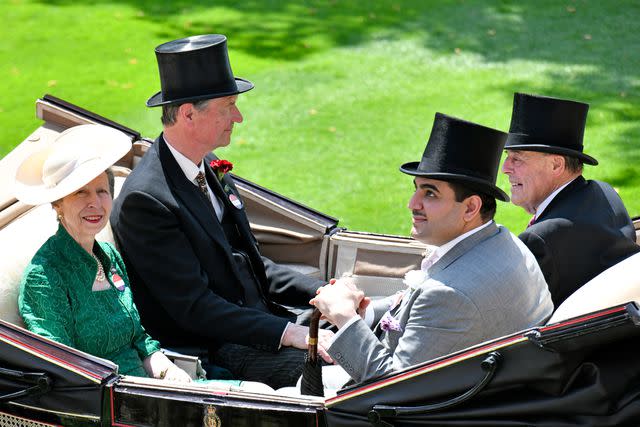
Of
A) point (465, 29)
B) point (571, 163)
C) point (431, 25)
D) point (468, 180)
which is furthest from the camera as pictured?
point (431, 25)

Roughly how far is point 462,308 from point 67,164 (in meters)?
1.48

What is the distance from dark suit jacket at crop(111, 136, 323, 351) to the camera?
12.7 feet

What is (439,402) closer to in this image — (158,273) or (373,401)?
(373,401)

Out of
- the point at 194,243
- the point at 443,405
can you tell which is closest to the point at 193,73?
the point at 194,243

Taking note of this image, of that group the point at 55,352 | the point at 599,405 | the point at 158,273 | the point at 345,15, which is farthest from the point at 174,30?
the point at 599,405

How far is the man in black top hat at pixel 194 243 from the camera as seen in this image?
387 cm

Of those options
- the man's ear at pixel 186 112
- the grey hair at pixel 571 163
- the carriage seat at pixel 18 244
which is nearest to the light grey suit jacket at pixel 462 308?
the grey hair at pixel 571 163

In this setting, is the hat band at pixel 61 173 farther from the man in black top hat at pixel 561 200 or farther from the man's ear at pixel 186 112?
the man in black top hat at pixel 561 200

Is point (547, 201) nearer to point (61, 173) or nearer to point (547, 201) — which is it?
point (547, 201)

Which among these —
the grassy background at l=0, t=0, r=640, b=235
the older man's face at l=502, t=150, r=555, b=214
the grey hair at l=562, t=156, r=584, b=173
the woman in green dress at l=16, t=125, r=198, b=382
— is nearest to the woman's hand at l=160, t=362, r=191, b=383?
the woman in green dress at l=16, t=125, r=198, b=382

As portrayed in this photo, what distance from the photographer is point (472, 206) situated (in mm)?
3152

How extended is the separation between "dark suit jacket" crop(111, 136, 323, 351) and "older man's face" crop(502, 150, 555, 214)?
112 cm

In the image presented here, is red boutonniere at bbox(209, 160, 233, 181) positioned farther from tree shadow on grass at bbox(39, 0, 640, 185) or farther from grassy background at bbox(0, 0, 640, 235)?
tree shadow on grass at bbox(39, 0, 640, 185)

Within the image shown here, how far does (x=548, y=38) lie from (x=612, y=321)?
26.8ft
